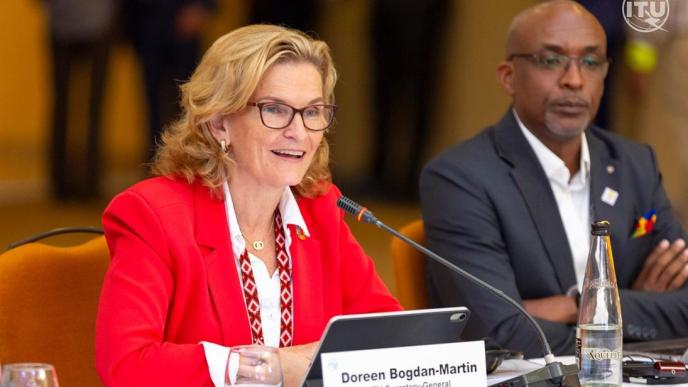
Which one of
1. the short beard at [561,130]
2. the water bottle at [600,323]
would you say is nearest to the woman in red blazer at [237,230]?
the water bottle at [600,323]

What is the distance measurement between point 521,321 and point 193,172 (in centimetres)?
100

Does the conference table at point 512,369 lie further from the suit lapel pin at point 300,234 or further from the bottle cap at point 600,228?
the suit lapel pin at point 300,234

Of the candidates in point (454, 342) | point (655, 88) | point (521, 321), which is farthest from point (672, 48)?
point (454, 342)

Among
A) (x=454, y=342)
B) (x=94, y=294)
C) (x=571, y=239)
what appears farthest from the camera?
(x=571, y=239)

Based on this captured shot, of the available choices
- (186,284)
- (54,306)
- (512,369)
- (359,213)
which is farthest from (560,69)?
(54,306)

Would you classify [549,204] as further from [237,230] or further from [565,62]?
[237,230]

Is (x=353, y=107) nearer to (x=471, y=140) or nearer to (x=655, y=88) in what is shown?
(x=655, y=88)

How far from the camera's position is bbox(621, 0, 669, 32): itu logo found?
12.7ft

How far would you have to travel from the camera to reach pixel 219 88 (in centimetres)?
276

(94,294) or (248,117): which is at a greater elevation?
(248,117)

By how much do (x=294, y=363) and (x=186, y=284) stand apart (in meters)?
0.31

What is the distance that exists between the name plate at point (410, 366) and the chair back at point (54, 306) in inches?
37.3

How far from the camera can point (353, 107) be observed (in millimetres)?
7078

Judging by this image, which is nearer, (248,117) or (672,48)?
(248,117)
